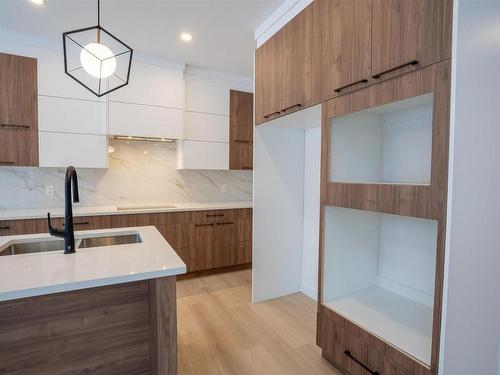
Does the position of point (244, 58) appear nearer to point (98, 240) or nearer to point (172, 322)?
point (98, 240)

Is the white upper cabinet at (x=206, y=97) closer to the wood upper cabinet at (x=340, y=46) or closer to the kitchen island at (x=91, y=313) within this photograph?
the wood upper cabinet at (x=340, y=46)

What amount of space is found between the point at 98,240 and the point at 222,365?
3.90 feet

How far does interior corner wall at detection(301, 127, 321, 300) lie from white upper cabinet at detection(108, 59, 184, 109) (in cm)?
164

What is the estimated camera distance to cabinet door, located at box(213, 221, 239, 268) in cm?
329

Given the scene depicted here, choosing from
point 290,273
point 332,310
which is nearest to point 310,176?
point 290,273

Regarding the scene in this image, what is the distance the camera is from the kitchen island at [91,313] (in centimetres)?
106

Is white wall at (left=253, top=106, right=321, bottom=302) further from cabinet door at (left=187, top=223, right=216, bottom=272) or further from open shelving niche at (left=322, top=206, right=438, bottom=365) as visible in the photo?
cabinet door at (left=187, top=223, right=216, bottom=272)

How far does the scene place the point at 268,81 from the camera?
2.35m

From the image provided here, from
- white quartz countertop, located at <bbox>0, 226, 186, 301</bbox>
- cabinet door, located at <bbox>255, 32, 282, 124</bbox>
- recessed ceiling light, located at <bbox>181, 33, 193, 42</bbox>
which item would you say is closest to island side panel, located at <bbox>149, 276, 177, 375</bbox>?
white quartz countertop, located at <bbox>0, 226, 186, 301</bbox>

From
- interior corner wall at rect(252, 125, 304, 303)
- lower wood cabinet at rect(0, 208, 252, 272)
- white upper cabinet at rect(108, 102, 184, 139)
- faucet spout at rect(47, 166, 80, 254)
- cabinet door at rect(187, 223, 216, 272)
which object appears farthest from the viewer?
cabinet door at rect(187, 223, 216, 272)

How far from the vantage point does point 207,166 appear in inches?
135

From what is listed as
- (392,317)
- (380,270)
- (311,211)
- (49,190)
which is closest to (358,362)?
(392,317)

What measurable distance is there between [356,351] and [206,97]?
3.07 m

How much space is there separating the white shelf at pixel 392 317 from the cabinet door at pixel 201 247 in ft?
5.84
